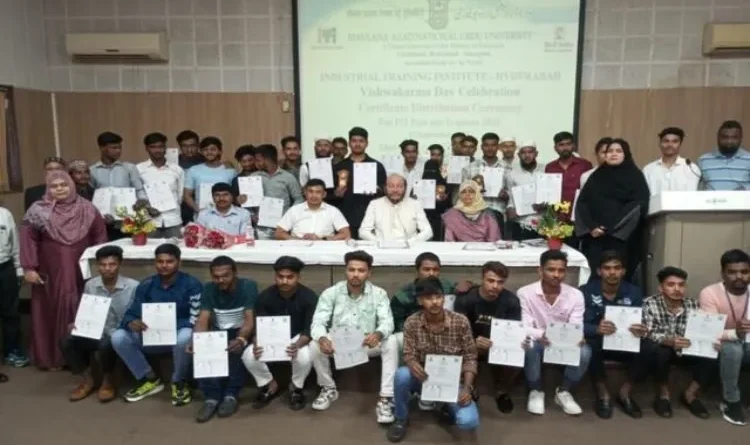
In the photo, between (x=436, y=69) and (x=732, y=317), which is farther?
(x=436, y=69)

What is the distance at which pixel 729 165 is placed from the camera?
13.2 ft

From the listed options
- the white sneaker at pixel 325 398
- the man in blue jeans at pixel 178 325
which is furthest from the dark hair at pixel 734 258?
the man in blue jeans at pixel 178 325

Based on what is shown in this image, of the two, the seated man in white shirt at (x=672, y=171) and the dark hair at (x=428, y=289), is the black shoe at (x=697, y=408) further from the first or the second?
the dark hair at (x=428, y=289)

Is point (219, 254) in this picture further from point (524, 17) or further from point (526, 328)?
point (524, 17)

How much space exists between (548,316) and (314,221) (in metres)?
1.80

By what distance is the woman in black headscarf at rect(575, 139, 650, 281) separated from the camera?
3.80 metres

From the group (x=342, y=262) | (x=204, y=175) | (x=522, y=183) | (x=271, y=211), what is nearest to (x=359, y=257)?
(x=342, y=262)

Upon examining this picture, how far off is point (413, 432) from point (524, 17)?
4.41m

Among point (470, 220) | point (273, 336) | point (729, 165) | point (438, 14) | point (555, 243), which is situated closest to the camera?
point (273, 336)

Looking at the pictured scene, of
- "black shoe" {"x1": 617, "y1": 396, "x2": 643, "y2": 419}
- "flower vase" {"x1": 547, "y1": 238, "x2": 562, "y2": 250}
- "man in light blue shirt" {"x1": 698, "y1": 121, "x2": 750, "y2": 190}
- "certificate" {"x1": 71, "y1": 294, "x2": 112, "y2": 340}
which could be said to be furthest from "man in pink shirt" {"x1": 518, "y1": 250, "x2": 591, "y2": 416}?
"certificate" {"x1": 71, "y1": 294, "x2": 112, "y2": 340}

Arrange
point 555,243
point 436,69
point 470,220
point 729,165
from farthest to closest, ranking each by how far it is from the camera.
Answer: point 436,69, point 470,220, point 729,165, point 555,243

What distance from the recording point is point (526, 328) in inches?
124

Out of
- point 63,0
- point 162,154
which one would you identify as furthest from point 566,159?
point 63,0

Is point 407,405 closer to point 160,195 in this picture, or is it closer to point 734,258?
point 734,258
